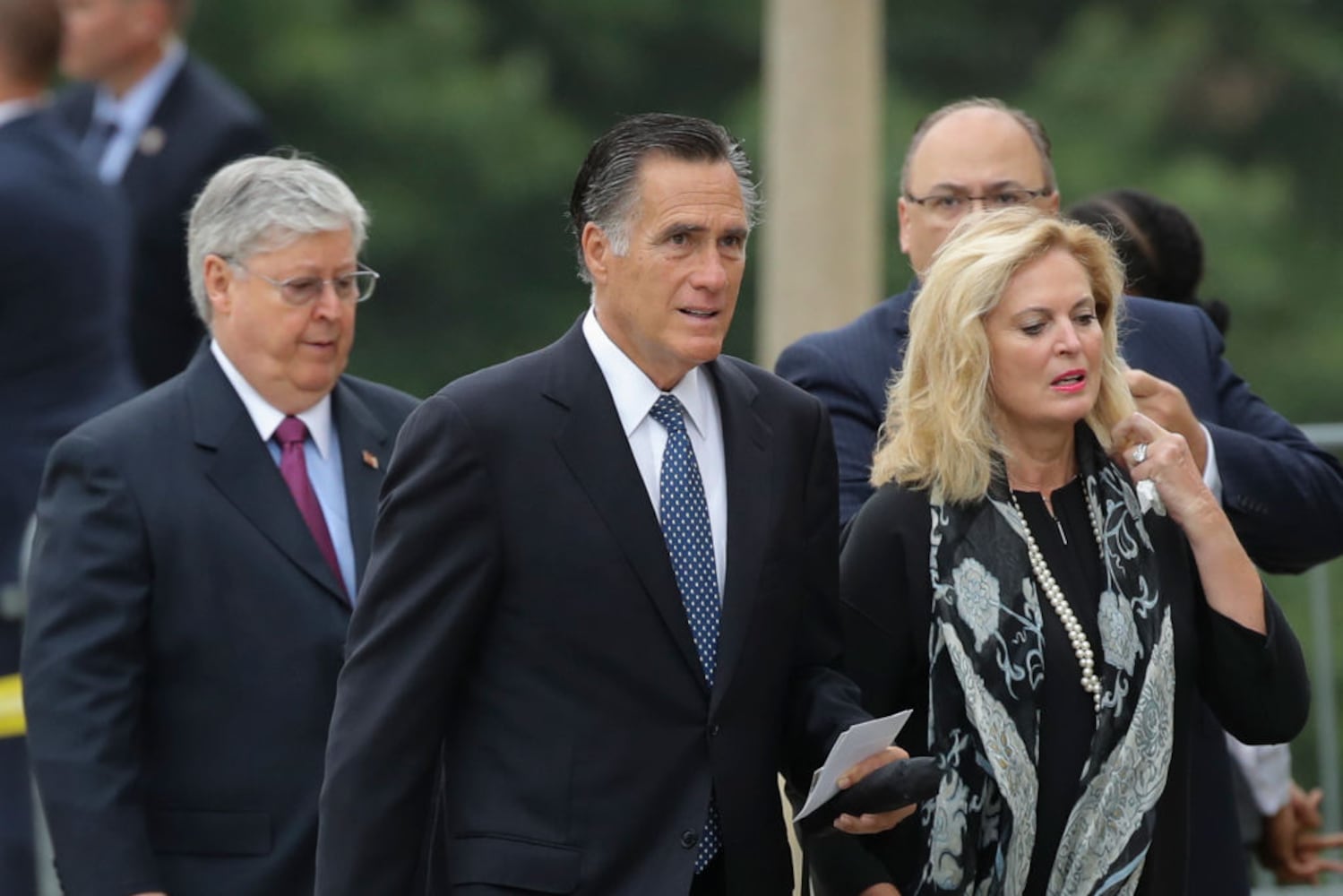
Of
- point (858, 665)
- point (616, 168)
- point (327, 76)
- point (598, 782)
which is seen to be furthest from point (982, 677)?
point (327, 76)

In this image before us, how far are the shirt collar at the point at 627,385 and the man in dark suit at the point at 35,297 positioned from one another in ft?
6.61

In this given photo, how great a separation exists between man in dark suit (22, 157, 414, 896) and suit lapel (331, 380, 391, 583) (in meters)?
Answer: 0.01

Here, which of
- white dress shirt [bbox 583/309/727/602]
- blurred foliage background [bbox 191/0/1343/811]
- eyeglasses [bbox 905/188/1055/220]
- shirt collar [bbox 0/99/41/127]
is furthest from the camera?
blurred foliage background [bbox 191/0/1343/811]

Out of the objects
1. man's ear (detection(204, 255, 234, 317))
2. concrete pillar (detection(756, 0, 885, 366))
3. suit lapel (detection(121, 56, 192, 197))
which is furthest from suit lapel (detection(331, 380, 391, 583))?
concrete pillar (detection(756, 0, 885, 366))

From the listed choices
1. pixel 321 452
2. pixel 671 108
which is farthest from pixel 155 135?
pixel 671 108

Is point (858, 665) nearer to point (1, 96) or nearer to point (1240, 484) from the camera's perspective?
point (1240, 484)

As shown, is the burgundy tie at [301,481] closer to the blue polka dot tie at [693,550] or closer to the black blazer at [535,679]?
the black blazer at [535,679]

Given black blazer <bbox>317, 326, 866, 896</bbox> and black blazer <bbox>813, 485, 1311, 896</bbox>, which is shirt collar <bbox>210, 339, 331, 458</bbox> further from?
black blazer <bbox>813, 485, 1311, 896</bbox>

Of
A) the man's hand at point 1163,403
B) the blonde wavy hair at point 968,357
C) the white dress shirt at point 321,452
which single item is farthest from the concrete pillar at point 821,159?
the blonde wavy hair at point 968,357

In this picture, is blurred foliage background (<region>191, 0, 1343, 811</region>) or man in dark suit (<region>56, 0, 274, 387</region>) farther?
blurred foliage background (<region>191, 0, 1343, 811</region>)

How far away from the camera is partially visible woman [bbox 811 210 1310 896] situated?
4.09 m

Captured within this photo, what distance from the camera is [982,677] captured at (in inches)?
161

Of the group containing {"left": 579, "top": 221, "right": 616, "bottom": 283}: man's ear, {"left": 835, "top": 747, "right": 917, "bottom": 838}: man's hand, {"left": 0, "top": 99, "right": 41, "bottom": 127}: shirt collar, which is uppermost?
{"left": 0, "top": 99, "right": 41, "bottom": 127}: shirt collar

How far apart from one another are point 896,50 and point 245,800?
14.7 m
